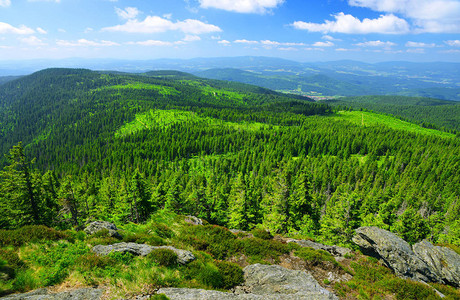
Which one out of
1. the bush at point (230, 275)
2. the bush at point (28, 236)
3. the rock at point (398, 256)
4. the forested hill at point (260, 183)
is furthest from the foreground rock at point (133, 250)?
the forested hill at point (260, 183)

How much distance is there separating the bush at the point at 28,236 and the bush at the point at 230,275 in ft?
51.2

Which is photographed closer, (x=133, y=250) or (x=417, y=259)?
(x=133, y=250)

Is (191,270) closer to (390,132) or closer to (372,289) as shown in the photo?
(372,289)

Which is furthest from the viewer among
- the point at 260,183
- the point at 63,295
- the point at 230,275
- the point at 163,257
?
the point at 260,183

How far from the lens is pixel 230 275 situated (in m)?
19.1

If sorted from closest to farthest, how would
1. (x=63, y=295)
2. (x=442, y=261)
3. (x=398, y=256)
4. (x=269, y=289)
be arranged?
(x=63, y=295) → (x=269, y=289) → (x=398, y=256) → (x=442, y=261)

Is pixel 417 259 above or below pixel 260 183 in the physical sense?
above

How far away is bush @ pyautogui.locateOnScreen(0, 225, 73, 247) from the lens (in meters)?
17.3

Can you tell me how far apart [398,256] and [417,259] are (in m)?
2.18

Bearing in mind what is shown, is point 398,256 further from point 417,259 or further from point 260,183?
point 260,183

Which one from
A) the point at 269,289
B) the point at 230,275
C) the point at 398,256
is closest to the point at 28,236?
the point at 230,275

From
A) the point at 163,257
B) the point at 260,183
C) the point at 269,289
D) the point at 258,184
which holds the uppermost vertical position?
the point at 163,257

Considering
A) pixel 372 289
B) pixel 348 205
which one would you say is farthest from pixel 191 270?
pixel 348 205

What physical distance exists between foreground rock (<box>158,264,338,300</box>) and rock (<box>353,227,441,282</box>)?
14867 millimetres
